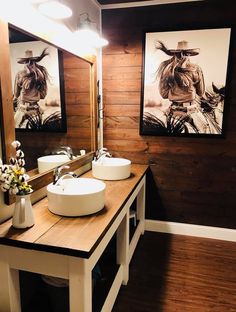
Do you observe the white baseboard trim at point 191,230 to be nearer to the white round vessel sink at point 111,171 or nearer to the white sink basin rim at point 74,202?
the white round vessel sink at point 111,171

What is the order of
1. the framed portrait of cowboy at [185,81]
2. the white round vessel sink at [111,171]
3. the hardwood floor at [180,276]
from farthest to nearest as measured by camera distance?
the framed portrait of cowboy at [185,81] → the white round vessel sink at [111,171] → the hardwood floor at [180,276]

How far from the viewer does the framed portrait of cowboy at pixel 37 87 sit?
158cm

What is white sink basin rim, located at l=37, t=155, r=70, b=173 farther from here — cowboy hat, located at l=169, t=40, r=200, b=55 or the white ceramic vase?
cowboy hat, located at l=169, t=40, r=200, b=55

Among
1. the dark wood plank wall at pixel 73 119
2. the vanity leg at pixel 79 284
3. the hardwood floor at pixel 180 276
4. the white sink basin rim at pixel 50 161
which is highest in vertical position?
the dark wood plank wall at pixel 73 119

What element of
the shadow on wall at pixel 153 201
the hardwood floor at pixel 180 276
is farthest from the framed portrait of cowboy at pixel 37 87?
the hardwood floor at pixel 180 276

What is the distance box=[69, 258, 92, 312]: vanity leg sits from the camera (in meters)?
1.23

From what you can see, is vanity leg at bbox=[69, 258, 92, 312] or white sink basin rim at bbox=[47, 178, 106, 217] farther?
white sink basin rim at bbox=[47, 178, 106, 217]

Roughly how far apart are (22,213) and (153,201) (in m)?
1.83

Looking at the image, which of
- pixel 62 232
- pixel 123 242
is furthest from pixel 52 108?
pixel 123 242

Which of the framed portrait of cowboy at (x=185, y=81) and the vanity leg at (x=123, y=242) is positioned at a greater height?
the framed portrait of cowboy at (x=185, y=81)

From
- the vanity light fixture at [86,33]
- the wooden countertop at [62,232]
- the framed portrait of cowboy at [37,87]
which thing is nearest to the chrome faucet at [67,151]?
the framed portrait of cowboy at [37,87]

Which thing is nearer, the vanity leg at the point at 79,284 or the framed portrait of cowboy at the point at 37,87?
the vanity leg at the point at 79,284

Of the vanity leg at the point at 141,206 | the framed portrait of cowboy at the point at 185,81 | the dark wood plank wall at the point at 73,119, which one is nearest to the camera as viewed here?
the dark wood plank wall at the point at 73,119

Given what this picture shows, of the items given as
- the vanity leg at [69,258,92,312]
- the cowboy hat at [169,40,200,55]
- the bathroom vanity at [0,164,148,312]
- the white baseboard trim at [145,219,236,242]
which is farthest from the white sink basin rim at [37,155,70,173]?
the cowboy hat at [169,40,200,55]
